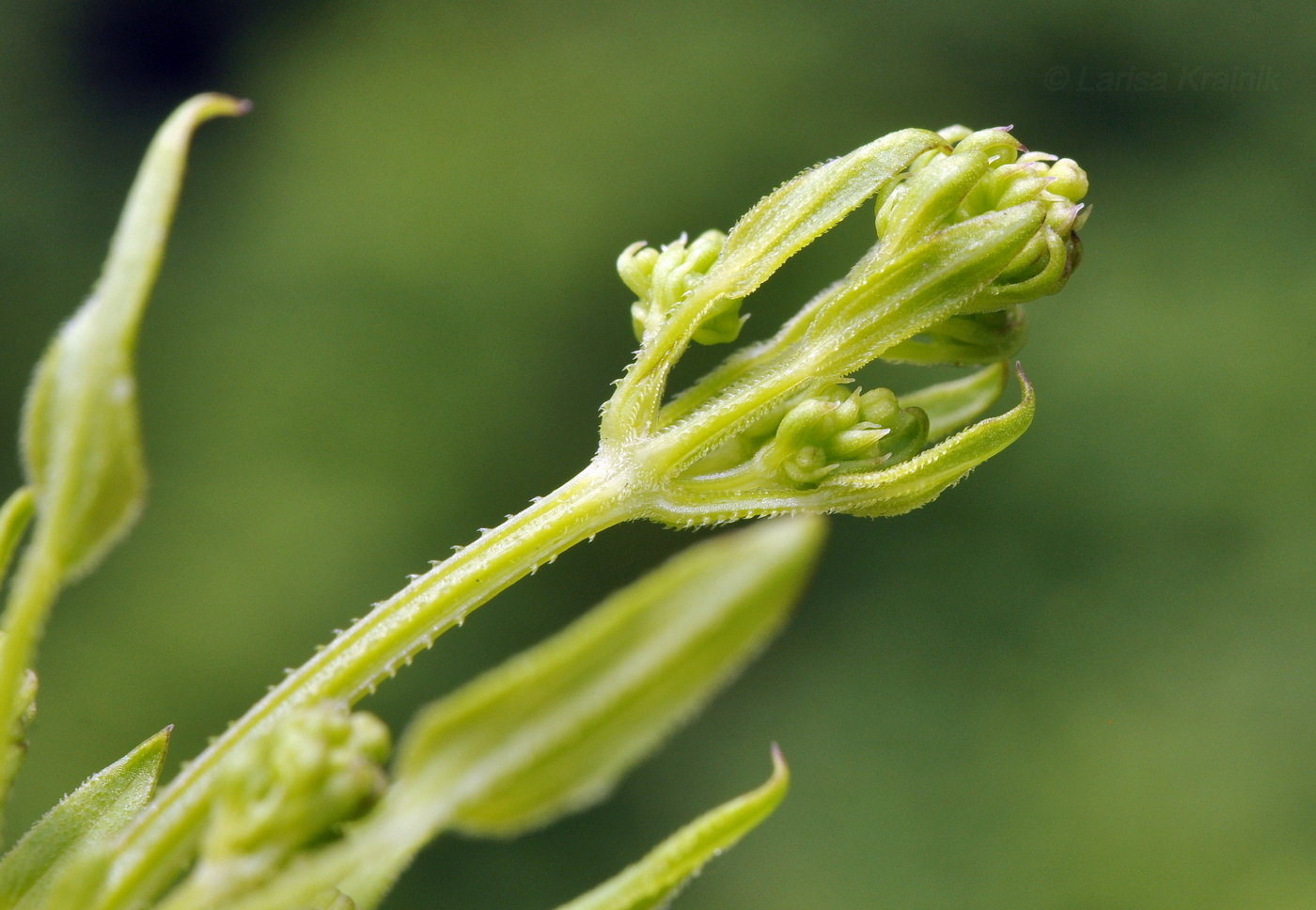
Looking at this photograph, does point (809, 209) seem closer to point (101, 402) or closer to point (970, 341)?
point (970, 341)

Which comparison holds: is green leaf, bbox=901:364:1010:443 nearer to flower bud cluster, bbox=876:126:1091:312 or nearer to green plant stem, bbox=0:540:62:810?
flower bud cluster, bbox=876:126:1091:312

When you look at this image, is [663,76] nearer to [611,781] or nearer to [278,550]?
[278,550]

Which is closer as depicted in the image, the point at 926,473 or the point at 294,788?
the point at 294,788

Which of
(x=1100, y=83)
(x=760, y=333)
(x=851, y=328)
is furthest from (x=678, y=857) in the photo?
(x=1100, y=83)

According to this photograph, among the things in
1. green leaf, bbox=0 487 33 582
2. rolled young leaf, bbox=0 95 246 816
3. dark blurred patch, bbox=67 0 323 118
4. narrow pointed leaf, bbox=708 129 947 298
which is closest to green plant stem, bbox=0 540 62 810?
rolled young leaf, bbox=0 95 246 816

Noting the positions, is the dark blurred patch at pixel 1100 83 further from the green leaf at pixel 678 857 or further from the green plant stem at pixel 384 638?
the green leaf at pixel 678 857

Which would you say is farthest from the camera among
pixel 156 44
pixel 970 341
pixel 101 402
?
pixel 156 44
